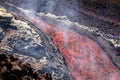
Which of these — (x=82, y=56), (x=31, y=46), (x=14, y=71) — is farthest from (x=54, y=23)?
(x=14, y=71)

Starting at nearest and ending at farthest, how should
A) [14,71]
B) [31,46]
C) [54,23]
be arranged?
[14,71]
[31,46]
[54,23]

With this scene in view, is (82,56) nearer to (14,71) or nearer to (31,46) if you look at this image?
(31,46)

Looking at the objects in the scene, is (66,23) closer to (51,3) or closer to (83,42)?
(83,42)

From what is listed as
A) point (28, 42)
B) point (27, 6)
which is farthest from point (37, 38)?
point (27, 6)

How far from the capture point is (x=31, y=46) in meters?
7.87

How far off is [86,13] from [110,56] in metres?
3.74

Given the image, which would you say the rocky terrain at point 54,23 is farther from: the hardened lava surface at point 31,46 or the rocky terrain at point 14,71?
the rocky terrain at point 14,71

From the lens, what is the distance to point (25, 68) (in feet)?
18.5

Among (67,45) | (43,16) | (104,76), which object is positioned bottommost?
(104,76)

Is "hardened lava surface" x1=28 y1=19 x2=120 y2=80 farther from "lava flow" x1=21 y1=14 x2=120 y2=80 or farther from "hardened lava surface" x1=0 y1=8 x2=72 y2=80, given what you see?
"hardened lava surface" x1=0 y1=8 x2=72 y2=80

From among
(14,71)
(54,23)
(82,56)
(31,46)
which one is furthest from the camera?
(54,23)

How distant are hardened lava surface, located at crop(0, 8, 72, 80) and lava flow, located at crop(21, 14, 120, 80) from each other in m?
0.42

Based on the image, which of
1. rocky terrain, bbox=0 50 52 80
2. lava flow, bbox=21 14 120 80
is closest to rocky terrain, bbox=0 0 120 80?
lava flow, bbox=21 14 120 80

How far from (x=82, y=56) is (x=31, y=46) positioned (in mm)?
2099
